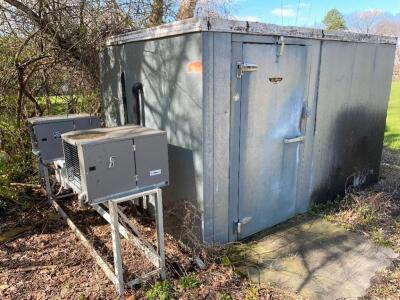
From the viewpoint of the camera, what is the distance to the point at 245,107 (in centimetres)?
298

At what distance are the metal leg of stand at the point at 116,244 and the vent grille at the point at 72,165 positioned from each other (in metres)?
0.43

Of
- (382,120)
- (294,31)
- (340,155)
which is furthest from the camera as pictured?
(382,120)

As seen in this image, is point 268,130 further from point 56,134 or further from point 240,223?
point 56,134

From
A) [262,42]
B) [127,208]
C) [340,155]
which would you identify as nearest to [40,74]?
[127,208]

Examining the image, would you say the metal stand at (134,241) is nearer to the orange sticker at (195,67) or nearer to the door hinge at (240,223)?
the door hinge at (240,223)

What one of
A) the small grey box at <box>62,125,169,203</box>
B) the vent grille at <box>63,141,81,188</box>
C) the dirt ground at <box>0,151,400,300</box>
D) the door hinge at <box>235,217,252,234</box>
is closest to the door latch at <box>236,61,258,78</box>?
the small grey box at <box>62,125,169,203</box>

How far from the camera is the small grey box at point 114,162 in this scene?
7.83 feet

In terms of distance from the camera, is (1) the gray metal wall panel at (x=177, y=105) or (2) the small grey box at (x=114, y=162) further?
(1) the gray metal wall panel at (x=177, y=105)

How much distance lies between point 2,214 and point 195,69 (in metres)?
3.34

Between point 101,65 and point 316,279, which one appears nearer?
point 316,279

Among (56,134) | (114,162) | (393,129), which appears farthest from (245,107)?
(393,129)

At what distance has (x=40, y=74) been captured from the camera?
4.96 m

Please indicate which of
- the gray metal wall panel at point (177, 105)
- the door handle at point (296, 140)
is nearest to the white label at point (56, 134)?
the gray metal wall panel at point (177, 105)

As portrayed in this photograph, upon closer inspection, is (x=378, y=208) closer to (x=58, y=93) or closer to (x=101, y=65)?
(x=101, y=65)
